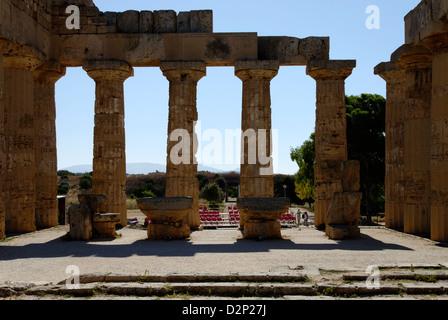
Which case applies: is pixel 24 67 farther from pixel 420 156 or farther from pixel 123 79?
pixel 420 156

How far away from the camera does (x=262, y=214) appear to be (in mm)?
14977

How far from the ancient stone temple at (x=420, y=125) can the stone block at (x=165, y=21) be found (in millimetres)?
7975


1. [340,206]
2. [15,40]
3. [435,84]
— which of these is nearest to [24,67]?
[15,40]

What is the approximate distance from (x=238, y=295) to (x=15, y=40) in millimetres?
11076

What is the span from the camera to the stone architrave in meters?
16.9

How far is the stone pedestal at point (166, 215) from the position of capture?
1493 cm

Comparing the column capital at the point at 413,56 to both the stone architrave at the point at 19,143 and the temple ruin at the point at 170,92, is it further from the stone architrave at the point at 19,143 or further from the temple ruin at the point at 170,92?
the stone architrave at the point at 19,143

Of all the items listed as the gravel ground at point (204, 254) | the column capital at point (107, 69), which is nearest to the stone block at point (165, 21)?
the column capital at point (107, 69)

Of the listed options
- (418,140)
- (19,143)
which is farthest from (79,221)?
(418,140)

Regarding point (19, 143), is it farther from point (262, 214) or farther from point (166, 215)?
point (262, 214)

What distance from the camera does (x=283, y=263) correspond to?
1075 cm

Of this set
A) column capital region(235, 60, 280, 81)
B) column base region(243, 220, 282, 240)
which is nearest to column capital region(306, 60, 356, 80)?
column capital region(235, 60, 280, 81)

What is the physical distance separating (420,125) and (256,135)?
5.58 m

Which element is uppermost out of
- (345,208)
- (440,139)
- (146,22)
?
(146,22)
